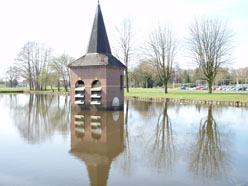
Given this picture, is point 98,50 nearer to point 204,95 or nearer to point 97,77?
point 97,77

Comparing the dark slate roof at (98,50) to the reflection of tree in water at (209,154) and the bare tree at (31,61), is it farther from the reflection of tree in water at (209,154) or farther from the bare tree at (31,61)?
the bare tree at (31,61)

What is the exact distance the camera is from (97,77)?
20969 mm

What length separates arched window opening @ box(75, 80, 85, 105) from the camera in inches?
840

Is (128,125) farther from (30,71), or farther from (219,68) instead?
(30,71)

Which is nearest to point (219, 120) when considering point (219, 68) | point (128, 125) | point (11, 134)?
point (128, 125)

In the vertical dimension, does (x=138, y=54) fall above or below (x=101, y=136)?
above

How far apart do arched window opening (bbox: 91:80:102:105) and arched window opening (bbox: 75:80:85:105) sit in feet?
3.03

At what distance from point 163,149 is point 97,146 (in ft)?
8.38

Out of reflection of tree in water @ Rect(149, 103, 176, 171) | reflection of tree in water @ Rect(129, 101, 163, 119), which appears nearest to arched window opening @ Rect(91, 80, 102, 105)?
reflection of tree in water @ Rect(129, 101, 163, 119)

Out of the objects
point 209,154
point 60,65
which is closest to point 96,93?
point 209,154

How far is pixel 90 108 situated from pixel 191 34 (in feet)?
93.5

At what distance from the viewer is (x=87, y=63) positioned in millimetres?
21250

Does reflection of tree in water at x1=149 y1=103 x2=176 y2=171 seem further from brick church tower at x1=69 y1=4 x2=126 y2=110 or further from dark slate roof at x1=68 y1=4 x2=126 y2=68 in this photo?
dark slate roof at x1=68 y1=4 x2=126 y2=68

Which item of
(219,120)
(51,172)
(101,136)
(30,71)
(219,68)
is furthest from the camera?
(30,71)
